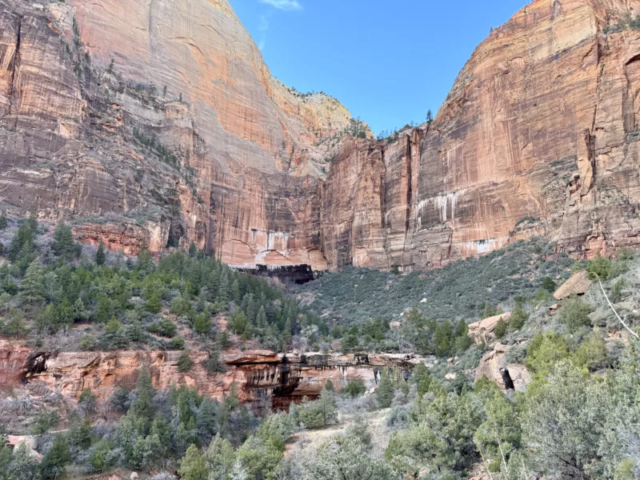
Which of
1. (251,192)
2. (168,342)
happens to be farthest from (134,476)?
(251,192)

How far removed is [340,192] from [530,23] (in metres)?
30.0

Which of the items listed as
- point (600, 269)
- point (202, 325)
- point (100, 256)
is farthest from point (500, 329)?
point (100, 256)

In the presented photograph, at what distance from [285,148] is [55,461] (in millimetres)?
60337

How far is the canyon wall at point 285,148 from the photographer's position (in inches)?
1555

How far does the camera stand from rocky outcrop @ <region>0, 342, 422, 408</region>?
24625mm

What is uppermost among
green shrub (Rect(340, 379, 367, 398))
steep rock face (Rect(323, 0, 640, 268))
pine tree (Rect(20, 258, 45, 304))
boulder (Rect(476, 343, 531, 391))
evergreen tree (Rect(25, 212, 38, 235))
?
steep rock face (Rect(323, 0, 640, 268))

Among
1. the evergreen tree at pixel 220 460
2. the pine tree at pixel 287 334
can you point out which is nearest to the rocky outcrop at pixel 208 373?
the pine tree at pixel 287 334

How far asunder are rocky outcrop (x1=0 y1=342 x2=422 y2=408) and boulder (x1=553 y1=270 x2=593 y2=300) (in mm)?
12790

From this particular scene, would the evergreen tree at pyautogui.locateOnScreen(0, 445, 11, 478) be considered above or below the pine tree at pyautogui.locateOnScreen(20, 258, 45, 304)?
below

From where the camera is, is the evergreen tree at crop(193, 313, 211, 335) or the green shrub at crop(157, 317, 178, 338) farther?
the evergreen tree at crop(193, 313, 211, 335)

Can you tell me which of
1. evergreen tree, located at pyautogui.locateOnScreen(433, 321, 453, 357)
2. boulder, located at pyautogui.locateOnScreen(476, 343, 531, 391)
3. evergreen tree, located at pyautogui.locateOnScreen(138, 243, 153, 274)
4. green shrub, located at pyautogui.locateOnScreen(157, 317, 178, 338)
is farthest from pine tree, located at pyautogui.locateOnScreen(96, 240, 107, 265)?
boulder, located at pyautogui.locateOnScreen(476, 343, 531, 391)

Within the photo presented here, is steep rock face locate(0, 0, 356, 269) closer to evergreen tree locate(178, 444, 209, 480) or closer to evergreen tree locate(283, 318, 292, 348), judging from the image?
evergreen tree locate(283, 318, 292, 348)

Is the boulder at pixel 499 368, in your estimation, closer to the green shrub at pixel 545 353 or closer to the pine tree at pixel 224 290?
the green shrub at pixel 545 353

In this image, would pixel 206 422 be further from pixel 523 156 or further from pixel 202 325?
pixel 523 156
